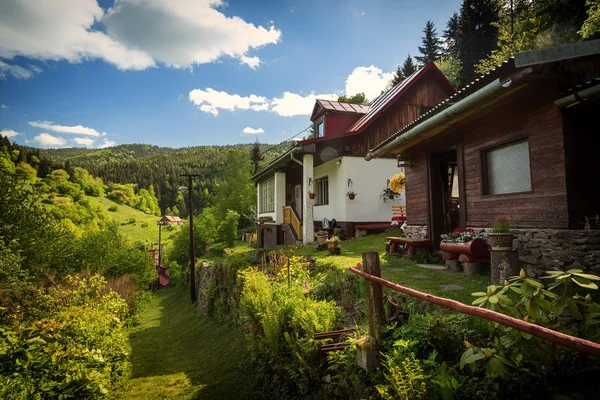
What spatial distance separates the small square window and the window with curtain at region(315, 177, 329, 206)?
361 inches

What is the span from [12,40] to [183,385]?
50.6 feet

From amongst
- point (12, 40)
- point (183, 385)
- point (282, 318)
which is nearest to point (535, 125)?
point (282, 318)

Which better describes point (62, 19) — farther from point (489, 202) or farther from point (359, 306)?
point (489, 202)

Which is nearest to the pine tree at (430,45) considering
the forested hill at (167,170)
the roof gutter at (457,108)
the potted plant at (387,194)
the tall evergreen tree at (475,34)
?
the tall evergreen tree at (475,34)

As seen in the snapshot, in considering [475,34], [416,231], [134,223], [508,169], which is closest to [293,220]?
[416,231]

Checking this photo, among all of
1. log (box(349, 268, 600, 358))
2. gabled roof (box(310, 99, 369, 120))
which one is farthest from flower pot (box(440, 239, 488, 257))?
gabled roof (box(310, 99, 369, 120))

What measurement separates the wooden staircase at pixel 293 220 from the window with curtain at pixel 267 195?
2268mm

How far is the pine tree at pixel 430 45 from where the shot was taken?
34156mm

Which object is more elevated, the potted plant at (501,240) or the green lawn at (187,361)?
the potted plant at (501,240)

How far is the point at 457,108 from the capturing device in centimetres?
539

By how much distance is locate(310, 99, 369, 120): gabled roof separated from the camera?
16.0 meters

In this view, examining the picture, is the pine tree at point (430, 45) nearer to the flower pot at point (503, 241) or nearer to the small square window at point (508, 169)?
the small square window at point (508, 169)

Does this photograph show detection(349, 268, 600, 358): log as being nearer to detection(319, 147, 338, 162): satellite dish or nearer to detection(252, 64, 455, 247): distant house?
detection(252, 64, 455, 247): distant house

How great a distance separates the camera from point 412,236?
8.81 metres
